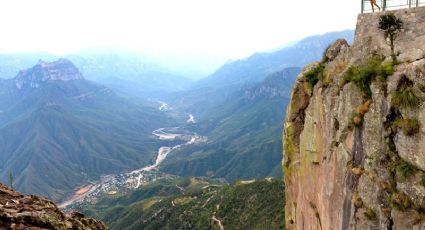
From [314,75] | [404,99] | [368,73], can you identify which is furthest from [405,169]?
[314,75]

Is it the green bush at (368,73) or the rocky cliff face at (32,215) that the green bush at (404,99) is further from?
the rocky cliff face at (32,215)

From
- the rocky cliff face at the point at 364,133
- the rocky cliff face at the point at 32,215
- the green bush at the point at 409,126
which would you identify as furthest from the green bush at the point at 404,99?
the rocky cliff face at the point at 32,215

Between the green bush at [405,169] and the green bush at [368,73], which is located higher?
the green bush at [368,73]

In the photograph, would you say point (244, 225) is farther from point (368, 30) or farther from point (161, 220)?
point (368, 30)

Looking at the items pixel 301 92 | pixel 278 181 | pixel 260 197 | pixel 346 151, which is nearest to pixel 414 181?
pixel 346 151

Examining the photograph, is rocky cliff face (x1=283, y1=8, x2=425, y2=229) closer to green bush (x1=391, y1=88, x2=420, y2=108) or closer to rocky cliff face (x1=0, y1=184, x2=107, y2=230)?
green bush (x1=391, y1=88, x2=420, y2=108)

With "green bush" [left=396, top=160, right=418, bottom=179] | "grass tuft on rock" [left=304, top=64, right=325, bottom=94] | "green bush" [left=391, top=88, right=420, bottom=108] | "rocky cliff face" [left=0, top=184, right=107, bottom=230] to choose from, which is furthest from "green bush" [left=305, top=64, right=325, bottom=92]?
"rocky cliff face" [left=0, top=184, right=107, bottom=230]
